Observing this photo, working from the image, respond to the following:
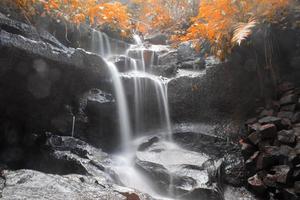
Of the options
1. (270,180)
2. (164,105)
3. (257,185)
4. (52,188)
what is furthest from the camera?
(164,105)

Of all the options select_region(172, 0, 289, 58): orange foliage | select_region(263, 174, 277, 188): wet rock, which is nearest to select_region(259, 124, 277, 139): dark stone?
select_region(263, 174, 277, 188): wet rock

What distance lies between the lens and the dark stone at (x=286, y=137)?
5.27 metres

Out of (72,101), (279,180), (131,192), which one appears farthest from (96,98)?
(279,180)

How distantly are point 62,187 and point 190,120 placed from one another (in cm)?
446

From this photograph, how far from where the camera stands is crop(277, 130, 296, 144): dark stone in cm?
527

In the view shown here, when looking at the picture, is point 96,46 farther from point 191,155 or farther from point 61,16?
point 191,155

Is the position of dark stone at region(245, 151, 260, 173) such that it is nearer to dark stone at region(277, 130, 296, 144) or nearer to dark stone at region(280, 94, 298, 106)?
dark stone at region(277, 130, 296, 144)

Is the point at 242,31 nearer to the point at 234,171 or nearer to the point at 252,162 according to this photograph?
the point at 252,162

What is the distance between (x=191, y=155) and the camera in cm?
591

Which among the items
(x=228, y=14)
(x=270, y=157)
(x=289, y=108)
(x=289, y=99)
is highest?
(x=228, y=14)

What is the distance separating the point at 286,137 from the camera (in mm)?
5332

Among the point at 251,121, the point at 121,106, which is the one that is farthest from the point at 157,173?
the point at 251,121

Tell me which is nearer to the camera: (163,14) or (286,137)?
(286,137)

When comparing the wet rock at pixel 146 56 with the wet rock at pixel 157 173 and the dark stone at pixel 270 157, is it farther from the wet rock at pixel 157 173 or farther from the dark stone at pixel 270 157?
the dark stone at pixel 270 157
